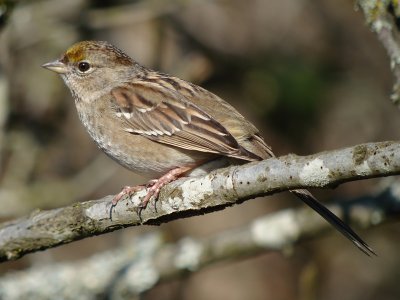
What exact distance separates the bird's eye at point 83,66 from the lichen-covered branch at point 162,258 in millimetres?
1233

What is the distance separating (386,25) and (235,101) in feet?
11.9

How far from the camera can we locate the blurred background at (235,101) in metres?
6.18

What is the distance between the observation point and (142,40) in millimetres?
7680

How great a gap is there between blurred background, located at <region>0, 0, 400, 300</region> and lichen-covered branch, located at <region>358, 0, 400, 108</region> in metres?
2.33

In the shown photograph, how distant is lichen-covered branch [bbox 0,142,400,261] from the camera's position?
282cm

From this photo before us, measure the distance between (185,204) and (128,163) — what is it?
114cm

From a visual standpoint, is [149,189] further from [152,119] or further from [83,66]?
[83,66]

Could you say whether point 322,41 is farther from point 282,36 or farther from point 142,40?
point 142,40

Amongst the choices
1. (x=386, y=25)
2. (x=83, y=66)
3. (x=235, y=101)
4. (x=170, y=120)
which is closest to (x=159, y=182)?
(x=170, y=120)

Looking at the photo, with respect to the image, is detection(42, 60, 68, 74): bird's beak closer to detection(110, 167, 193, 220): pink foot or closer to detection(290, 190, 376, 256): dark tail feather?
detection(110, 167, 193, 220): pink foot

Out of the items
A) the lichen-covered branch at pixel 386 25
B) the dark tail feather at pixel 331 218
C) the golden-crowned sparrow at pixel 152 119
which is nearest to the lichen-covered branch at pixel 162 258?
the golden-crowned sparrow at pixel 152 119

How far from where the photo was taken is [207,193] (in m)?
3.38

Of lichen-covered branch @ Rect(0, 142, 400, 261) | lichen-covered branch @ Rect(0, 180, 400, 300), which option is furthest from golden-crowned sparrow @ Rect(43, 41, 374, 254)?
lichen-covered branch @ Rect(0, 180, 400, 300)

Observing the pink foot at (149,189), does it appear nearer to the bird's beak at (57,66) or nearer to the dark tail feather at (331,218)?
the dark tail feather at (331,218)
